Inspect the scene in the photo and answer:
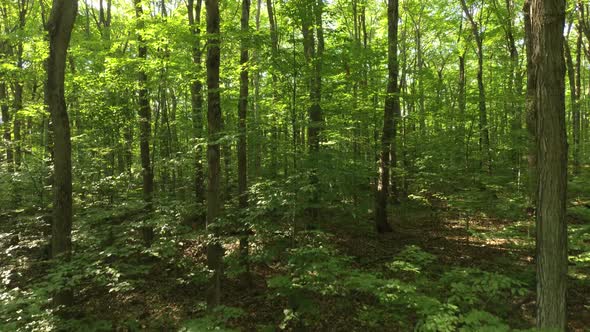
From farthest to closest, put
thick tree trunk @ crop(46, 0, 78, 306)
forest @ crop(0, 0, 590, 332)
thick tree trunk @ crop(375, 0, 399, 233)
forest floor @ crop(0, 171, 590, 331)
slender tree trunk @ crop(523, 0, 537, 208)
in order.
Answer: thick tree trunk @ crop(375, 0, 399, 233) < slender tree trunk @ crop(523, 0, 537, 208) < thick tree trunk @ crop(46, 0, 78, 306) < forest floor @ crop(0, 171, 590, 331) < forest @ crop(0, 0, 590, 332)

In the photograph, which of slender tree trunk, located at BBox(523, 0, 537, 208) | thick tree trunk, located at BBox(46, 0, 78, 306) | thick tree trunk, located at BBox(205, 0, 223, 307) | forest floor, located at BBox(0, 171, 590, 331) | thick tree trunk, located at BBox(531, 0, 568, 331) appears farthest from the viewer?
slender tree trunk, located at BBox(523, 0, 537, 208)

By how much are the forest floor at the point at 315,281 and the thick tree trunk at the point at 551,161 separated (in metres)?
0.46

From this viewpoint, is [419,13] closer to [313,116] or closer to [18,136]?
[313,116]

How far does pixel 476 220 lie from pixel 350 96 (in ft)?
24.3

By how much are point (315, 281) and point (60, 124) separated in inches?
226

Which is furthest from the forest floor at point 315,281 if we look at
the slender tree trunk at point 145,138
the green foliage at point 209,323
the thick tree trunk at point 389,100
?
the thick tree trunk at point 389,100

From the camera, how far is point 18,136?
1616cm

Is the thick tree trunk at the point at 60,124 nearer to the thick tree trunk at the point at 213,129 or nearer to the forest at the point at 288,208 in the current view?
the forest at the point at 288,208


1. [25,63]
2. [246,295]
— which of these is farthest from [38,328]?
[25,63]

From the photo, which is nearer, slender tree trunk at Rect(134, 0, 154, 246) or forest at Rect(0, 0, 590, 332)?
forest at Rect(0, 0, 590, 332)

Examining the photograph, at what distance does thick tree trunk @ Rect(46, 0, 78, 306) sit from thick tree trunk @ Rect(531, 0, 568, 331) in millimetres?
7810

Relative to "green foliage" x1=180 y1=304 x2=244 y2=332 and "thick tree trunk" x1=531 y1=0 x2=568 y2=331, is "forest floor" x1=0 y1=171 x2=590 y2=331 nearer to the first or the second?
"green foliage" x1=180 y1=304 x2=244 y2=332

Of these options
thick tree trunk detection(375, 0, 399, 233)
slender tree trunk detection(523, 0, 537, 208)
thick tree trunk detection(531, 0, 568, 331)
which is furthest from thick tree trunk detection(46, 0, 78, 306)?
slender tree trunk detection(523, 0, 537, 208)

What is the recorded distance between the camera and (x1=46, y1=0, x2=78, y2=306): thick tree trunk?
675cm
